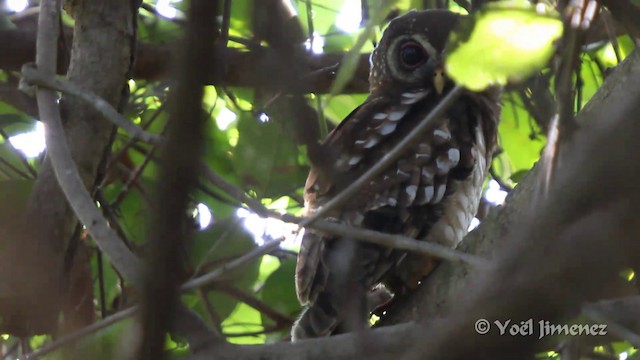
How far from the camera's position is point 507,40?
912mm

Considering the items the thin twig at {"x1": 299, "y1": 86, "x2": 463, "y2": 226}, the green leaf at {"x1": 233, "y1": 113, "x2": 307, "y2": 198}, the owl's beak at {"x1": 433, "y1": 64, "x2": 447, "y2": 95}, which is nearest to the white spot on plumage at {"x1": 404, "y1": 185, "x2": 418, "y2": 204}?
the green leaf at {"x1": 233, "y1": 113, "x2": 307, "y2": 198}

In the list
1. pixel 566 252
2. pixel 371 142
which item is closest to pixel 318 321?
pixel 371 142

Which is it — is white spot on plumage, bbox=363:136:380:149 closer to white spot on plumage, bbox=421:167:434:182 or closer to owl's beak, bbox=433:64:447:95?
white spot on plumage, bbox=421:167:434:182

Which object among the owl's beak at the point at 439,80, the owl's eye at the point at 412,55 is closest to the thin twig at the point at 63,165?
the owl's beak at the point at 439,80

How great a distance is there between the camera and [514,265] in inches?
15.9

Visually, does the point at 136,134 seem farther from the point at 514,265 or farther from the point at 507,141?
the point at 507,141

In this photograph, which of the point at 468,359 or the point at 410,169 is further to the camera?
the point at 410,169

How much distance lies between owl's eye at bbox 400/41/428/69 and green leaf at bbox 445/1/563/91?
6.61ft

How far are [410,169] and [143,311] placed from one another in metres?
1.79

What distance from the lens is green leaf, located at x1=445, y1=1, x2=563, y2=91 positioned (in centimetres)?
90

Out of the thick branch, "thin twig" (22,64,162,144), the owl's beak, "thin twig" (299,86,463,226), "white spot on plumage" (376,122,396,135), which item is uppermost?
the owl's beak

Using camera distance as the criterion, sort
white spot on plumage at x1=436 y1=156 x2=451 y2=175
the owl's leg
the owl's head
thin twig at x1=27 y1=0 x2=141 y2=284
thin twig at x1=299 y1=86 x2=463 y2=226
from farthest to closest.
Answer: the owl's head < white spot on plumage at x1=436 y1=156 x2=451 y2=175 < the owl's leg < thin twig at x1=27 y1=0 x2=141 y2=284 < thin twig at x1=299 y1=86 x2=463 y2=226

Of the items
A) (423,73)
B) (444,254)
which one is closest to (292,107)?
(444,254)

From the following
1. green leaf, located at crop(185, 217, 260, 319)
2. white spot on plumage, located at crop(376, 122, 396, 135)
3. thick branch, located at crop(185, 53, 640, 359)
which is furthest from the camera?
white spot on plumage, located at crop(376, 122, 396, 135)
